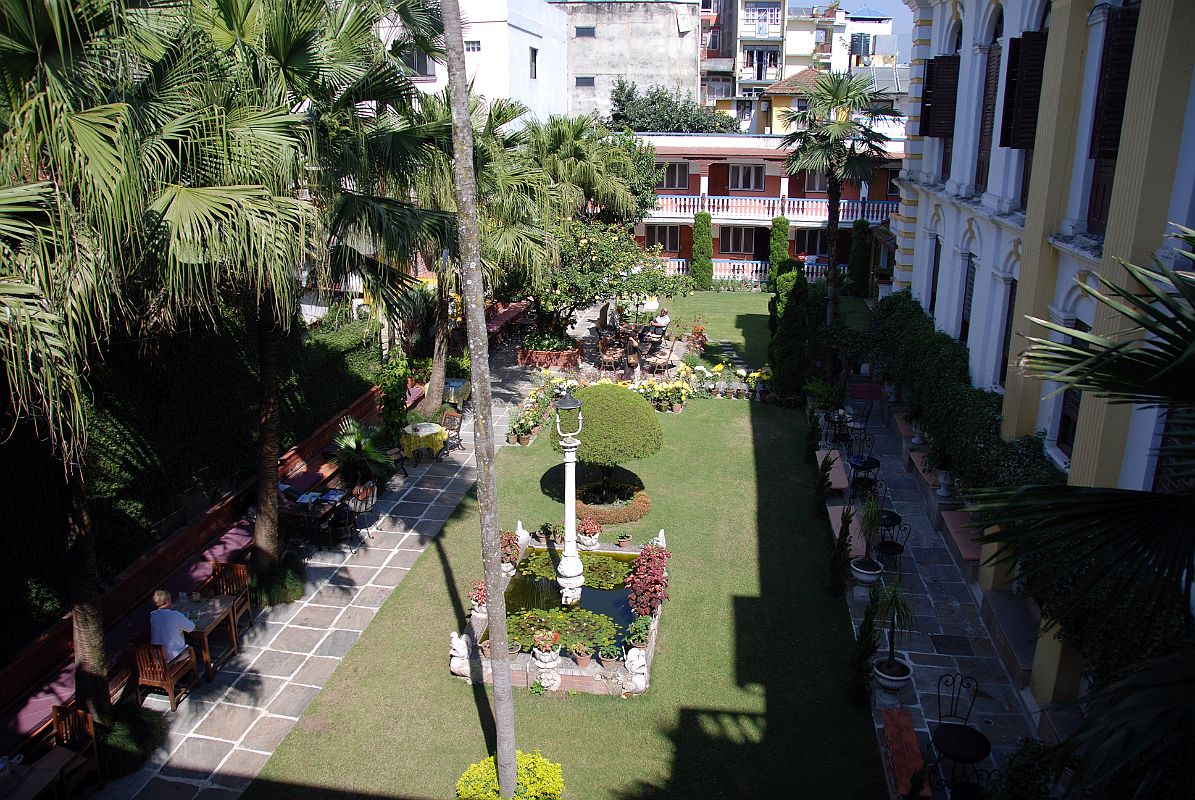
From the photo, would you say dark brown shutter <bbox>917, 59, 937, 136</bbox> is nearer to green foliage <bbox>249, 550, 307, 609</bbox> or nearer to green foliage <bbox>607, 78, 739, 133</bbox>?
green foliage <bbox>249, 550, 307, 609</bbox>

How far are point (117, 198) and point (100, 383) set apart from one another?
5.05 metres

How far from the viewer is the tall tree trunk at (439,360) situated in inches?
700

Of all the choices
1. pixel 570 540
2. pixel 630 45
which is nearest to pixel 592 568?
pixel 570 540

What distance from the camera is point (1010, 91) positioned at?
12266 mm

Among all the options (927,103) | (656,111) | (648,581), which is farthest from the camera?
(656,111)

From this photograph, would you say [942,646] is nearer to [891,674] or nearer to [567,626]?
[891,674]

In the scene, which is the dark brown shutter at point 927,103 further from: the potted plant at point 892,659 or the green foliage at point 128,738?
the green foliage at point 128,738

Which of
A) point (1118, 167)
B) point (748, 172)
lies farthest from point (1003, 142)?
point (748, 172)

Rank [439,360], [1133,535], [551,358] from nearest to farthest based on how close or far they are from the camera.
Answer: [1133,535] < [439,360] < [551,358]

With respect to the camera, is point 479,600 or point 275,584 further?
point 275,584

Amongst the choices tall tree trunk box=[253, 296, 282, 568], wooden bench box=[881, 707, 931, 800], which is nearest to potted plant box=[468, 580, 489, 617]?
tall tree trunk box=[253, 296, 282, 568]

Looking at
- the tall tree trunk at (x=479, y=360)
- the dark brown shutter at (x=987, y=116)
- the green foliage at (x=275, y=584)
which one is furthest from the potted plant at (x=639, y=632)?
the dark brown shutter at (x=987, y=116)

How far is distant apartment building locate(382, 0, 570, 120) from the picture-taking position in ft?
90.1

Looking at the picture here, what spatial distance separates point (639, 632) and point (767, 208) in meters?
25.7
